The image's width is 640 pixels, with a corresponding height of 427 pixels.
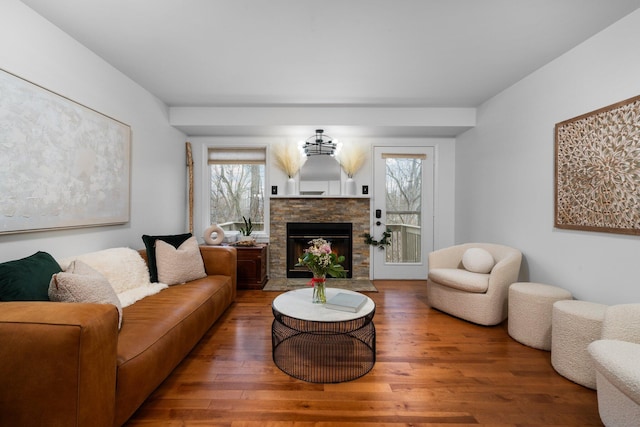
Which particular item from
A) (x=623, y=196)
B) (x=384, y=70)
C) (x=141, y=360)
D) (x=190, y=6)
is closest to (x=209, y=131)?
(x=190, y=6)

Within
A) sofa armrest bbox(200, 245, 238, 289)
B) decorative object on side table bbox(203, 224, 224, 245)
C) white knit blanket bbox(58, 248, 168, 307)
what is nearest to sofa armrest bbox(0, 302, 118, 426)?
white knit blanket bbox(58, 248, 168, 307)

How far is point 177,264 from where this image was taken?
8.75ft

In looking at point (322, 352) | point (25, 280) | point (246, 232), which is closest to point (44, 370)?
point (25, 280)

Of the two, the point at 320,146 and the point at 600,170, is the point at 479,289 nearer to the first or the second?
the point at 600,170

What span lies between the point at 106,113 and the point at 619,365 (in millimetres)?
3971

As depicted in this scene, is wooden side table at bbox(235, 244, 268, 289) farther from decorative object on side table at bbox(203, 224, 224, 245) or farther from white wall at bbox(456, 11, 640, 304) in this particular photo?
white wall at bbox(456, 11, 640, 304)

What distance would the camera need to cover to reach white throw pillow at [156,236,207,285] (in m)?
2.62

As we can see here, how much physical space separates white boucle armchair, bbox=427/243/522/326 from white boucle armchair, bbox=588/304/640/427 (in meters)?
1.10

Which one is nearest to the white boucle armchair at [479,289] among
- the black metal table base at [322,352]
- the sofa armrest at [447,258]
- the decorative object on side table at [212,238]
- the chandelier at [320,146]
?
the sofa armrest at [447,258]

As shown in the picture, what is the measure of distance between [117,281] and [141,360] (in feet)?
3.62

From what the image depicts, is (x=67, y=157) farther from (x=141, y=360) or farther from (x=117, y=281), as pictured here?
(x=141, y=360)

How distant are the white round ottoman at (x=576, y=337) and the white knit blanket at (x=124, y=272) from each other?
314 cm

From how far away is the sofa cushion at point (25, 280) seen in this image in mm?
1438

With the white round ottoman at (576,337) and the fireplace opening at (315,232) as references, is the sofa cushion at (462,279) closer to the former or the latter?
the white round ottoman at (576,337)
